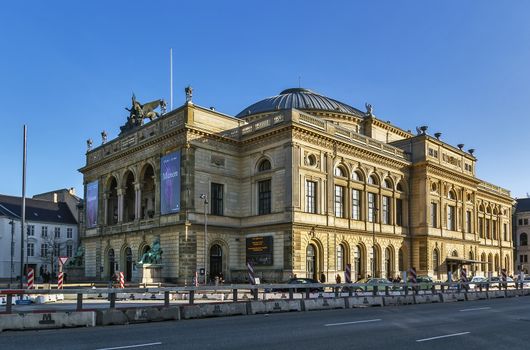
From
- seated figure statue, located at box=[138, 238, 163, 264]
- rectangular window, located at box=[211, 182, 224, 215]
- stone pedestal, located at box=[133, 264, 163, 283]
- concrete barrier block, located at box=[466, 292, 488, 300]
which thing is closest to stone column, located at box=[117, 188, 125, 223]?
seated figure statue, located at box=[138, 238, 163, 264]

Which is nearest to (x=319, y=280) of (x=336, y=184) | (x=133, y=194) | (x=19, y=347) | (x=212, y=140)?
(x=336, y=184)

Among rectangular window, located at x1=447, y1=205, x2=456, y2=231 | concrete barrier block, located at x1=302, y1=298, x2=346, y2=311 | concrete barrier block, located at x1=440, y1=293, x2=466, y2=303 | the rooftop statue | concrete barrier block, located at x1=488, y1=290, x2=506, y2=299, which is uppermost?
the rooftop statue

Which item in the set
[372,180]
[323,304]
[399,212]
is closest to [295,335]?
[323,304]

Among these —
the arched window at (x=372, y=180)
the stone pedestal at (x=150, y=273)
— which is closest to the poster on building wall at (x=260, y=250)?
the stone pedestal at (x=150, y=273)

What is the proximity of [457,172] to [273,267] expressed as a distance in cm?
3212

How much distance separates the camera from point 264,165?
167 ft

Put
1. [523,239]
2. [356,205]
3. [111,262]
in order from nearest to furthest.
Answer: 1. [356,205]
2. [111,262]
3. [523,239]

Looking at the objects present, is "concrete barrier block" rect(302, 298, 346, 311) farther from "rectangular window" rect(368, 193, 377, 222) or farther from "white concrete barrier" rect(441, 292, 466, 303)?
"rectangular window" rect(368, 193, 377, 222)

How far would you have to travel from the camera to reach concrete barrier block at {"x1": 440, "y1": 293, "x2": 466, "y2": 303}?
31.0m

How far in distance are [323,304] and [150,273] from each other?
26651 mm

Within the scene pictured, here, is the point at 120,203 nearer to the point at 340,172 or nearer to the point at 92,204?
the point at 92,204

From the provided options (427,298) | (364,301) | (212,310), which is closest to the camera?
(212,310)

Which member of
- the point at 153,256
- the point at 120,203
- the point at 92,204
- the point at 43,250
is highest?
the point at 92,204

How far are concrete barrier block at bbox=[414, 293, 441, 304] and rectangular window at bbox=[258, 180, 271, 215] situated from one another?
69.9ft
